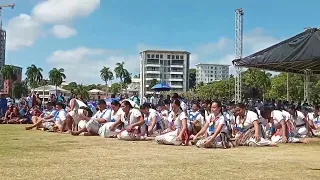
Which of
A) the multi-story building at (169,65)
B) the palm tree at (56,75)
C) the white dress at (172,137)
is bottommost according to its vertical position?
the white dress at (172,137)

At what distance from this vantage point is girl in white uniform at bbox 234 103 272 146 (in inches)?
420

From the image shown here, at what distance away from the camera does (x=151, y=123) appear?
12.8 metres

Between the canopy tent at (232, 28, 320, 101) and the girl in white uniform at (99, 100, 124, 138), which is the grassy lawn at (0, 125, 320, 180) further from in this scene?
the canopy tent at (232, 28, 320, 101)

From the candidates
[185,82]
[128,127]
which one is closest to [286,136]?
[128,127]

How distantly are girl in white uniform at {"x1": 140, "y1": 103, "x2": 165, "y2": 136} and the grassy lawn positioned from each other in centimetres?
216

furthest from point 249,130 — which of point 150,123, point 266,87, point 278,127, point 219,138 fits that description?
point 266,87

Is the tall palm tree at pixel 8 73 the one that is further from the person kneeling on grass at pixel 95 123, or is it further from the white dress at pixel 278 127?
the white dress at pixel 278 127

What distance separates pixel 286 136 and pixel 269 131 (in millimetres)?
446

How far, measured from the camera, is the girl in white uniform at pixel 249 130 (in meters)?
10.7

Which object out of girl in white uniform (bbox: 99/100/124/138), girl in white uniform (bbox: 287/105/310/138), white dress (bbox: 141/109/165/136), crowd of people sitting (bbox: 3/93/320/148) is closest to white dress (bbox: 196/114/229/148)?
crowd of people sitting (bbox: 3/93/320/148)

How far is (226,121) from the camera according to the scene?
10.3 meters

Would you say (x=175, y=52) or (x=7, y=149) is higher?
(x=175, y=52)

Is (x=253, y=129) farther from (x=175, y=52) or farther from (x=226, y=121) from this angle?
(x=175, y=52)

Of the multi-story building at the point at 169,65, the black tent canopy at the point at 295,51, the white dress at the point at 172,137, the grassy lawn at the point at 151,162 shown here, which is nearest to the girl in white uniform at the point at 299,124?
the black tent canopy at the point at 295,51
